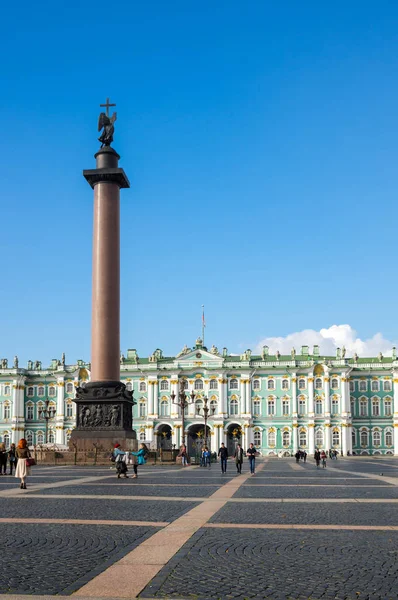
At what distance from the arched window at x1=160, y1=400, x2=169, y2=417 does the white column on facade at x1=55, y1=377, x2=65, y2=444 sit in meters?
15.2

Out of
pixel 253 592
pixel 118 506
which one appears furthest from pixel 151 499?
pixel 253 592

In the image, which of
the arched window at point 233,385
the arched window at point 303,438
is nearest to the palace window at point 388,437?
the arched window at point 303,438

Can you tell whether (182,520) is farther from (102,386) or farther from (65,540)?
(102,386)

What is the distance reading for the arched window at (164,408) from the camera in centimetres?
11162

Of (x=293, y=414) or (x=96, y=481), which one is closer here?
(x=96, y=481)

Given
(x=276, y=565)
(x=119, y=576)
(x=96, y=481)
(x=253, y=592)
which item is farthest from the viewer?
(x=96, y=481)

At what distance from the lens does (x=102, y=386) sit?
42.8 meters

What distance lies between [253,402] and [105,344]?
70.8 metres

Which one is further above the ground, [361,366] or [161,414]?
[361,366]

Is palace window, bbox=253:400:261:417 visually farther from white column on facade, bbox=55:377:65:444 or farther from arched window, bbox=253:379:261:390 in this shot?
white column on facade, bbox=55:377:65:444

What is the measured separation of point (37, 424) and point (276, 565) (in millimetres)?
110725

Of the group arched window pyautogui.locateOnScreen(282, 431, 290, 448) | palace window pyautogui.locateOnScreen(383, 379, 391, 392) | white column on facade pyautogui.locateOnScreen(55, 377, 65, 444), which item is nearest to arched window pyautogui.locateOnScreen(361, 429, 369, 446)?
palace window pyautogui.locateOnScreen(383, 379, 391, 392)

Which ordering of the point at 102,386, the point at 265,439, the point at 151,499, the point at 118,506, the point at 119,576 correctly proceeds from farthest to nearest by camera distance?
1. the point at 265,439
2. the point at 102,386
3. the point at 151,499
4. the point at 118,506
5. the point at 119,576

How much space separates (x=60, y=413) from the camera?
11381 centimetres
